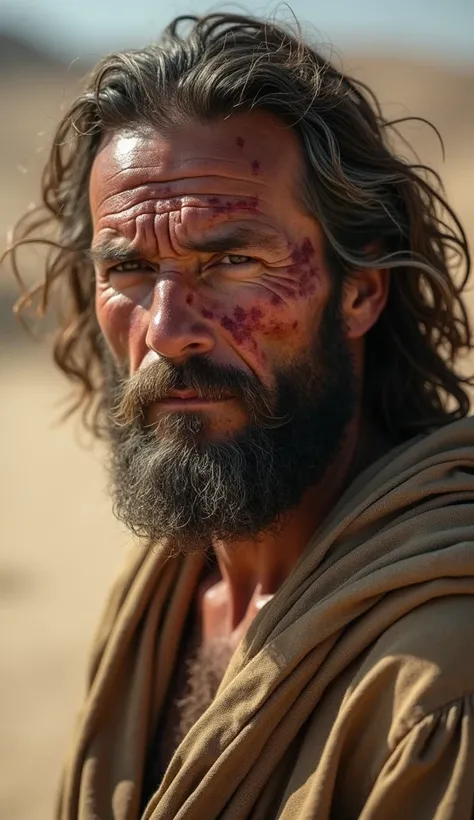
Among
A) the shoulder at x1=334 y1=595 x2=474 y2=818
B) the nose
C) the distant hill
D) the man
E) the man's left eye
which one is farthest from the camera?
the distant hill

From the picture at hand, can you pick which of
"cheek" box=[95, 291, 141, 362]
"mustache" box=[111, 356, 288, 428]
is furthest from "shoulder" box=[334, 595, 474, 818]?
"cheek" box=[95, 291, 141, 362]

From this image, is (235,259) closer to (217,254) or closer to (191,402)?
(217,254)

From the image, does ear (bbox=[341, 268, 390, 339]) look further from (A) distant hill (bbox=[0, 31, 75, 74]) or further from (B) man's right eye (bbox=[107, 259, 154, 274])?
(A) distant hill (bbox=[0, 31, 75, 74])

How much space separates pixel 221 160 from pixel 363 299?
1.86 feet

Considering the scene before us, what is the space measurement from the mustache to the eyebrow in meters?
0.27

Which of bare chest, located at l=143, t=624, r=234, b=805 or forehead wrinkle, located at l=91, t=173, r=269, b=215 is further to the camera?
bare chest, located at l=143, t=624, r=234, b=805

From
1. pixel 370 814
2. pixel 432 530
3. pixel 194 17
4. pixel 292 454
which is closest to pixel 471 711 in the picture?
pixel 370 814

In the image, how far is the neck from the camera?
108 inches

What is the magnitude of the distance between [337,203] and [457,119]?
24.9m

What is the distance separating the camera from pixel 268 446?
2604mm

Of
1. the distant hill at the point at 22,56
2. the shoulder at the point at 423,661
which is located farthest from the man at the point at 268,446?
the distant hill at the point at 22,56

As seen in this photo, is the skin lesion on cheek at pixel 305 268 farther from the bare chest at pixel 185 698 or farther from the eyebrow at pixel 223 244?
the bare chest at pixel 185 698

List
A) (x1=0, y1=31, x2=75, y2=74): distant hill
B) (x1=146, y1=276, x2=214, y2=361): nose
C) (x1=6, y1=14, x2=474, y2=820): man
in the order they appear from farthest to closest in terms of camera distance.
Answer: (x1=0, y1=31, x2=75, y2=74): distant hill < (x1=146, y1=276, x2=214, y2=361): nose < (x1=6, y1=14, x2=474, y2=820): man

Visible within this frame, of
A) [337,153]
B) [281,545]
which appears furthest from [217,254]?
[281,545]
